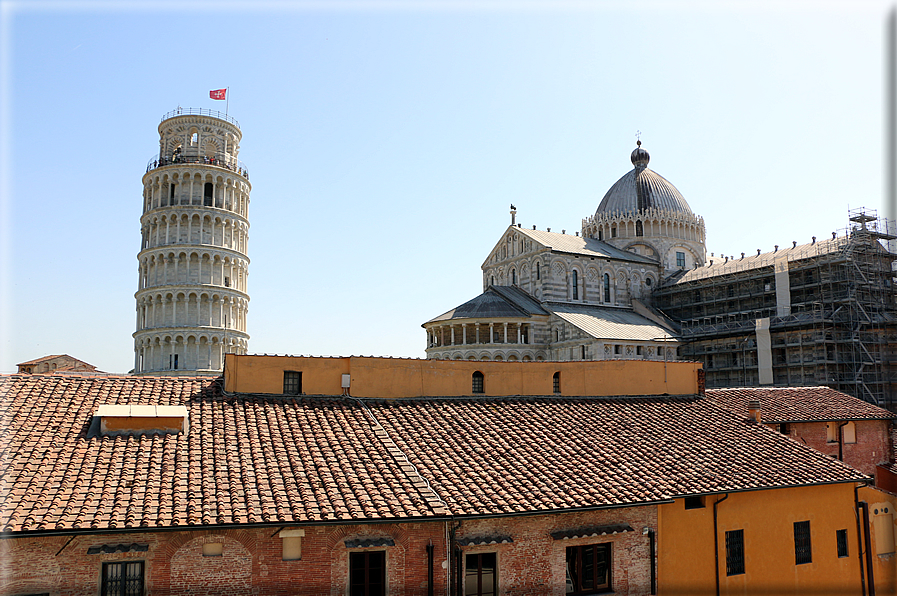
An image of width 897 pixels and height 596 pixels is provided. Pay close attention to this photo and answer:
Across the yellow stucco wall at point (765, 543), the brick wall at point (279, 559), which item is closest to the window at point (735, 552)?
the yellow stucco wall at point (765, 543)

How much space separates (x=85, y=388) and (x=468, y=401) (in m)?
9.21

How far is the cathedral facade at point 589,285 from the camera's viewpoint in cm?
4562

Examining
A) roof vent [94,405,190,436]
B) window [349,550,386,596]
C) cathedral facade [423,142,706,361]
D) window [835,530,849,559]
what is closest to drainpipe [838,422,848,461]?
window [835,530,849,559]

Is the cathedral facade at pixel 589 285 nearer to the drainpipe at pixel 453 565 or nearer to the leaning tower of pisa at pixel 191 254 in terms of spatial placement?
the leaning tower of pisa at pixel 191 254

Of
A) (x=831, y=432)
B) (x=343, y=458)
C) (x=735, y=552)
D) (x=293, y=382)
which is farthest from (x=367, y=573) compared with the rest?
(x=831, y=432)

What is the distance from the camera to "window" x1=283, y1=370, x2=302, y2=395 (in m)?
17.6

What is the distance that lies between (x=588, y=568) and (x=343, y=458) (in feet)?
17.7

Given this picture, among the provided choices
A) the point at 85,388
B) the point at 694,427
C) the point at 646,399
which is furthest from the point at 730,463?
the point at 85,388

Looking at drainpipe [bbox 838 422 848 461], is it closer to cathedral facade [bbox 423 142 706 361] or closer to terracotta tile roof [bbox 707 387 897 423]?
terracotta tile roof [bbox 707 387 897 423]

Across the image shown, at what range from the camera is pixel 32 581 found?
10898mm

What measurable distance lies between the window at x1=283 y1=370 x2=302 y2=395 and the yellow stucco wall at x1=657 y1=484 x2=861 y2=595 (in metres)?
8.98

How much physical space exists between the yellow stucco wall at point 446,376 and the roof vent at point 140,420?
100 inches

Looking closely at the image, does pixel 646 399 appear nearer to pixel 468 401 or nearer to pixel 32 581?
pixel 468 401

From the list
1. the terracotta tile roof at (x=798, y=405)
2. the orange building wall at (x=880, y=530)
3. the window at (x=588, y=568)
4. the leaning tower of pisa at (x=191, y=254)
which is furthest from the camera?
the leaning tower of pisa at (x=191, y=254)
